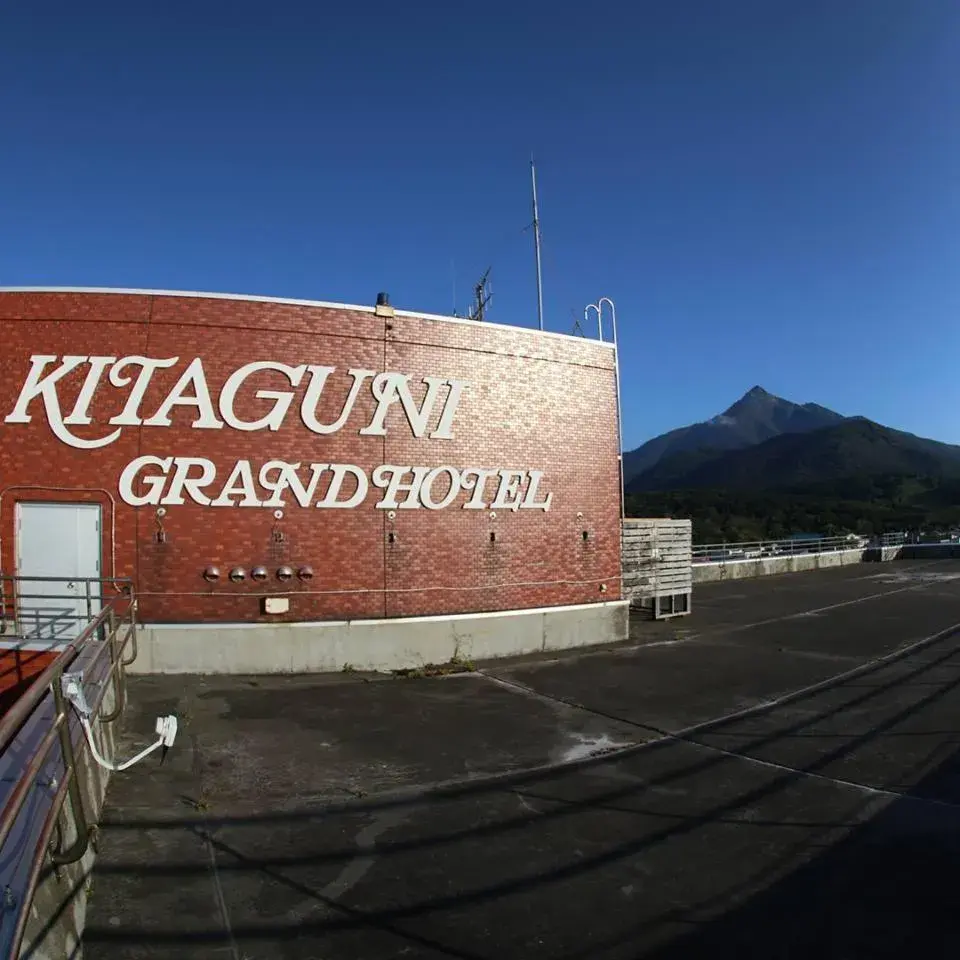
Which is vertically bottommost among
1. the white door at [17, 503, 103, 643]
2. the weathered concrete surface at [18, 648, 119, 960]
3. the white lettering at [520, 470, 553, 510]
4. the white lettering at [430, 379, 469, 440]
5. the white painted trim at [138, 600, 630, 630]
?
the weathered concrete surface at [18, 648, 119, 960]

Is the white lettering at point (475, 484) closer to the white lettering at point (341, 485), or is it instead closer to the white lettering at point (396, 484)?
the white lettering at point (396, 484)

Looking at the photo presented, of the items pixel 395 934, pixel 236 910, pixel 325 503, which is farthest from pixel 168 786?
pixel 325 503

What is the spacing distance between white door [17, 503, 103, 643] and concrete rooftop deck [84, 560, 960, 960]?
80.3 inches

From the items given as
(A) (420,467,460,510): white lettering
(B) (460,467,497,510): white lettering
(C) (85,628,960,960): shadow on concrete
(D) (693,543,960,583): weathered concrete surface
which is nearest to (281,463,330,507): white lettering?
(A) (420,467,460,510): white lettering

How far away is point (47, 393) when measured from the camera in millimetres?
10742

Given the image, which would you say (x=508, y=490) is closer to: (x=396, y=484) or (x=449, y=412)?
(x=449, y=412)

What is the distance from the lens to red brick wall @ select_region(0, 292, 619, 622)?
1085 centimetres

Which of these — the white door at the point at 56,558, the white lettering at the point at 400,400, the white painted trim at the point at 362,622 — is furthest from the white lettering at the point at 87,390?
the white lettering at the point at 400,400

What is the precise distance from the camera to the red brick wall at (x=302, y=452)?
35.6 feet

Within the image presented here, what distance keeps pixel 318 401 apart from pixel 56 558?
15.3 feet

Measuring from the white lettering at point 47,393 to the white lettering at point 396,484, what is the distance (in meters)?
4.66

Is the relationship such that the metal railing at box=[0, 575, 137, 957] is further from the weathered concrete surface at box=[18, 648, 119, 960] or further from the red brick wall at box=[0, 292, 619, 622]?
the red brick wall at box=[0, 292, 619, 622]

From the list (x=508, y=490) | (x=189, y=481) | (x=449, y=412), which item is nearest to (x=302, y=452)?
(x=189, y=481)

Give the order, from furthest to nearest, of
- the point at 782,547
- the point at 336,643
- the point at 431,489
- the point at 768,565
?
the point at 782,547 → the point at 768,565 → the point at 431,489 → the point at 336,643
